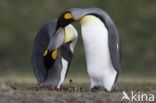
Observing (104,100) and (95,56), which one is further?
(95,56)

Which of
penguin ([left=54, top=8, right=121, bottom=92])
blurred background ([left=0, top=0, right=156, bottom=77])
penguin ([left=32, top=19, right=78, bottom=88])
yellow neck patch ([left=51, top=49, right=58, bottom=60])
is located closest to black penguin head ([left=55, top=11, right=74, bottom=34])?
penguin ([left=54, top=8, right=121, bottom=92])

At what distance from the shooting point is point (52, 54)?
933 cm

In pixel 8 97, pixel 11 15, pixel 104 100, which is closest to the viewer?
pixel 104 100

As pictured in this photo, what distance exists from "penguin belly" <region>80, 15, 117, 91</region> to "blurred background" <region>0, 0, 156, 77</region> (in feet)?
45.5

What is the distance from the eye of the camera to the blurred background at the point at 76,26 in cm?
2436

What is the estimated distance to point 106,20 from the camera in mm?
8930

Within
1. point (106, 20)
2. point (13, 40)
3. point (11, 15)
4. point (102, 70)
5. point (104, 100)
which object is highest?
point (11, 15)

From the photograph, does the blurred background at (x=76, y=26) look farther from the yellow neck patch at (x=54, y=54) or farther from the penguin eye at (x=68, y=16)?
the penguin eye at (x=68, y=16)

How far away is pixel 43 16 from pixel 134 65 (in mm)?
7563

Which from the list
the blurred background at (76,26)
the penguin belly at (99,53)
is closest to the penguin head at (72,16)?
the penguin belly at (99,53)

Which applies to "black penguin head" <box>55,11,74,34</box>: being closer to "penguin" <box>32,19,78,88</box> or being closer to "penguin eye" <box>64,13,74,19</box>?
"penguin eye" <box>64,13,74,19</box>

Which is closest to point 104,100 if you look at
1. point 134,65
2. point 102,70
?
point 102,70

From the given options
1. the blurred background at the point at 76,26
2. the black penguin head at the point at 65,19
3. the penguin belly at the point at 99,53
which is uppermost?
the blurred background at the point at 76,26

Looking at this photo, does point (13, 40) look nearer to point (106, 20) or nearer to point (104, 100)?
point (106, 20)
